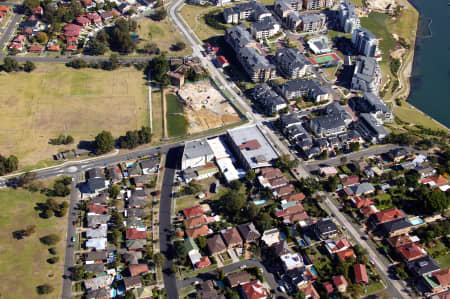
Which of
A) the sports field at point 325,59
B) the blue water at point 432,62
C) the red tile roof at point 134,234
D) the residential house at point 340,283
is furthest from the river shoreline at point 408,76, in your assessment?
the red tile roof at point 134,234

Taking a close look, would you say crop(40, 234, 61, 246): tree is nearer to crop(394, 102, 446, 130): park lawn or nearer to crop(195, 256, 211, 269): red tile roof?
crop(195, 256, 211, 269): red tile roof

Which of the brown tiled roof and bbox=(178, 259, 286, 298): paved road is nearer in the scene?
bbox=(178, 259, 286, 298): paved road

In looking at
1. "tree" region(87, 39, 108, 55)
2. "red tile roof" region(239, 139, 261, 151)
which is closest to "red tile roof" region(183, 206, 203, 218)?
"red tile roof" region(239, 139, 261, 151)

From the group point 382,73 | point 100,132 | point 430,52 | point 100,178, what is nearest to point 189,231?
point 100,178

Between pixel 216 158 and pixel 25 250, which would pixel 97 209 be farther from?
pixel 216 158

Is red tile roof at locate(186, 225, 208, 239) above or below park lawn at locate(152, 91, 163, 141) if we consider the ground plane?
below
